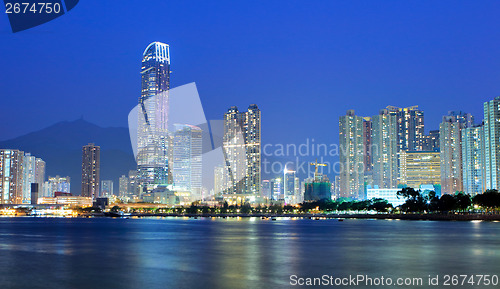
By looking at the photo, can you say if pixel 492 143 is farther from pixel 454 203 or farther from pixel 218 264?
pixel 218 264

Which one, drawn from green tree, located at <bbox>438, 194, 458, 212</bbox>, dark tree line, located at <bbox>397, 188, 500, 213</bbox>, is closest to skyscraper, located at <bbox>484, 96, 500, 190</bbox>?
dark tree line, located at <bbox>397, 188, 500, 213</bbox>

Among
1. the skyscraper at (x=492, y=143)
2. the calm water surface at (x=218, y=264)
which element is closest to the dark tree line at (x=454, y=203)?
the skyscraper at (x=492, y=143)

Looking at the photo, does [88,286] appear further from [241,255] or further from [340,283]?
[241,255]

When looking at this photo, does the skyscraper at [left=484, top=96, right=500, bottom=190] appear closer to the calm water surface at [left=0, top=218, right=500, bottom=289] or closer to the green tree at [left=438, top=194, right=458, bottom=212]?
the green tree at [left=438, top=194, right=458, bottom=212]

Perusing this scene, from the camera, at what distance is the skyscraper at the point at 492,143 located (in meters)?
167

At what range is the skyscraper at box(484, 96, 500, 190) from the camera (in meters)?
167

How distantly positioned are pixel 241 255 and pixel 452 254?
14072 mm

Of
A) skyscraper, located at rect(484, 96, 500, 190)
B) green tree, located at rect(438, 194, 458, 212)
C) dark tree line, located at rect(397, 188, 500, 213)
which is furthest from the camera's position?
skyscraper, located at rect(484, 96, 500, 190)

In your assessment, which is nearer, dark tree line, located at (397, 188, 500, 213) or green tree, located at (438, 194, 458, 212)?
dark tree line, located at (397, 188, 500, 213)

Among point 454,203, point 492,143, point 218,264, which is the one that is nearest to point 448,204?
point 454,203

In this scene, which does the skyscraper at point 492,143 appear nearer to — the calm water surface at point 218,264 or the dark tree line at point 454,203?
the dark tree line at point 454,203

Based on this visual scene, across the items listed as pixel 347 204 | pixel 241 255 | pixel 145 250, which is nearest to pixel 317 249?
pixel 241 255

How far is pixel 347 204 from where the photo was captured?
184125 millimetres

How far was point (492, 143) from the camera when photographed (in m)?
174
